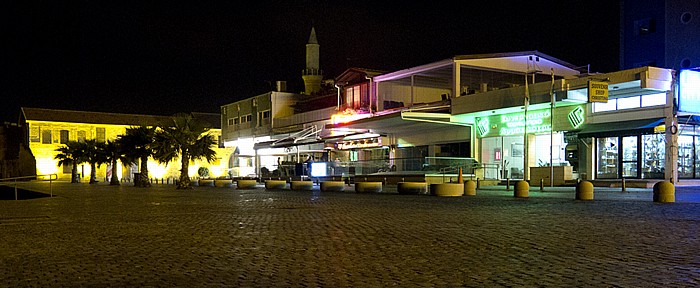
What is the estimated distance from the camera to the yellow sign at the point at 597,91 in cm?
2629

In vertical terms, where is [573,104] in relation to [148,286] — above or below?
above

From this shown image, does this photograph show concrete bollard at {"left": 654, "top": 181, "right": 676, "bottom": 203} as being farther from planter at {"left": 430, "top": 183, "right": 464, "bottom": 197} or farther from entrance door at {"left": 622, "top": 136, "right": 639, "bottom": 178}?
entrance door at {"left": 622, "top": 136, "right": 639, "bottom": 178}

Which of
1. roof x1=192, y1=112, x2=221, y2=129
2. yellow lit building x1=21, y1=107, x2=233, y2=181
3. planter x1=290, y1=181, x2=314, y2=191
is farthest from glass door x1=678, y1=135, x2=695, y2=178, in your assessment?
roof x1=192, y1=112, x2=221, y2=129

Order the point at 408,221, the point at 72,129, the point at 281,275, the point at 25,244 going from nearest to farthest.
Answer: the point at 281,275 → the point at 25,244 → the point at 408,221 → the point at 72,129

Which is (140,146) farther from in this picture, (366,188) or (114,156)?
(366,188)

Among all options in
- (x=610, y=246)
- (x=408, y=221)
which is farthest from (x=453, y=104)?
(x=610, y=246)

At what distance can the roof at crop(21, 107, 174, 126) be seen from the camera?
83312mm

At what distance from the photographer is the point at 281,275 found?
6.85m

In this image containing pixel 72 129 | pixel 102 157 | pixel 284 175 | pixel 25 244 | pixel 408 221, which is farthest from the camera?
pixel 72 129

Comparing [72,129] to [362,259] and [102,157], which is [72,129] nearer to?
[102,157]

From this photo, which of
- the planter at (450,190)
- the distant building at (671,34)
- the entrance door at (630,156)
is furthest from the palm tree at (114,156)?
the distant building at (671,34)

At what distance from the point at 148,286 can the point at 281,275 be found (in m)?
1.39

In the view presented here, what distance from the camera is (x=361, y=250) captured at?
871 centimetres

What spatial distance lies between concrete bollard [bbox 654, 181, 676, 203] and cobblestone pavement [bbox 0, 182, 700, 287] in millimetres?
3405
